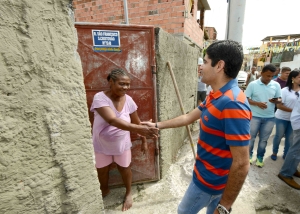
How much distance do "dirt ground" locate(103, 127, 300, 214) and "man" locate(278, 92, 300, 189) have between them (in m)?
0.09

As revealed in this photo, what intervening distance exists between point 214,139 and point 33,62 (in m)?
1.31

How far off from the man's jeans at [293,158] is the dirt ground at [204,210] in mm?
207

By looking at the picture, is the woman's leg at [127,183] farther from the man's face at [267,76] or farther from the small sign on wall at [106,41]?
the man's face at [267,76]

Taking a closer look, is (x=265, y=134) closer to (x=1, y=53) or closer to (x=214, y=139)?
(x=214, y=139)

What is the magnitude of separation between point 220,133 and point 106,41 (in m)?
1.70

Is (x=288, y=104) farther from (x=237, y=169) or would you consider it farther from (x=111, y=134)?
(x=111, y=134)

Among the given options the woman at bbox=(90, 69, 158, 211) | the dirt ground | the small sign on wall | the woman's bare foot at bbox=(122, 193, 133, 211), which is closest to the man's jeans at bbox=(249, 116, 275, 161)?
the dirt ground

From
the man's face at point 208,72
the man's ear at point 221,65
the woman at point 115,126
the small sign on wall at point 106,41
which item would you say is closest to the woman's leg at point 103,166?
the woman at point 115,126

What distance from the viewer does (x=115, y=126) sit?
1.84m

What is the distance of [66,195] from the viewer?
1.44 meters

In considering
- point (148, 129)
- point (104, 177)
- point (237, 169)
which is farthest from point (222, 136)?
point (104, 177)

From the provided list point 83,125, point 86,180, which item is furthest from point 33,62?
point 86,180

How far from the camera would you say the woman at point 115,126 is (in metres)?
1.85

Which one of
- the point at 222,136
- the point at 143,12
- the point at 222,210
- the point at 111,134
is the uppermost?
the point at 143,12
